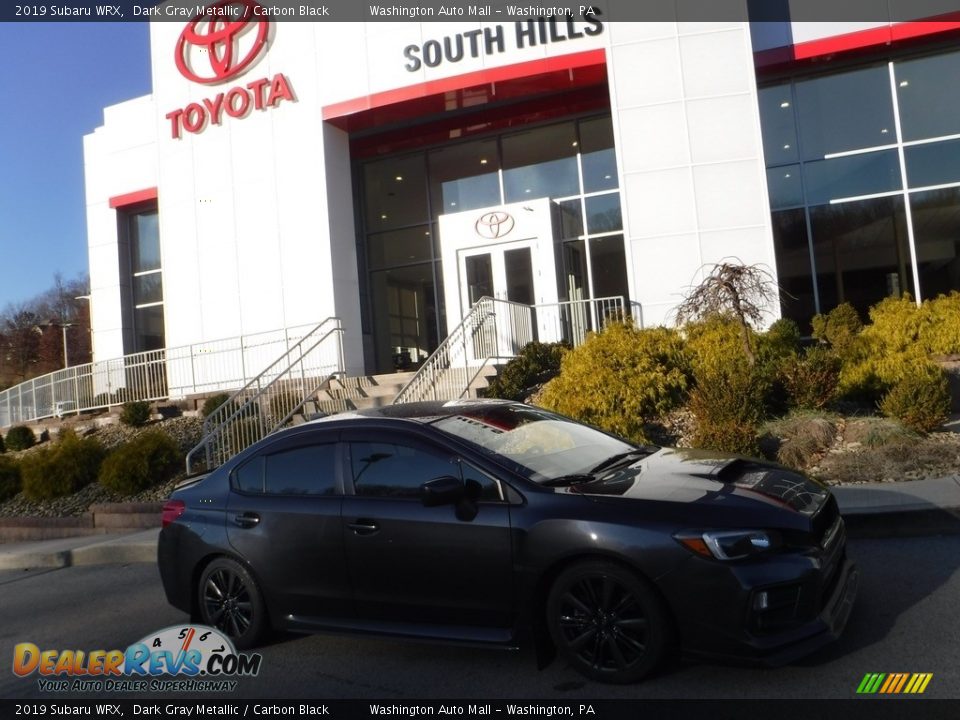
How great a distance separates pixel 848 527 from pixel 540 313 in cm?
944

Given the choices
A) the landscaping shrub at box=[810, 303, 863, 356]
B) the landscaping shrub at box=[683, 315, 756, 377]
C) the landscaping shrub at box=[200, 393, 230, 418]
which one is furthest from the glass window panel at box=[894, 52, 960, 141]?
the landscaping shrub at box=[200, 393, 230, 418]

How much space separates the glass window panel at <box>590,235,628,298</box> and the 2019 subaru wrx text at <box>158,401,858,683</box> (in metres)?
11.5

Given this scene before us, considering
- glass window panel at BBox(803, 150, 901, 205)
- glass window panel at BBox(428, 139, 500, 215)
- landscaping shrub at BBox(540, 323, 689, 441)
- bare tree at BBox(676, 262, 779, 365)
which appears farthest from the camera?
glass window panel at BBox(428, 139, 500, 215)

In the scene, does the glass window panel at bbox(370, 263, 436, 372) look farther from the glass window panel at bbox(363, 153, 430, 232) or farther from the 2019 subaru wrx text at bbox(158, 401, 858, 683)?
the 2019 subaru wrx text at bbox(158, 401, 858, 683)

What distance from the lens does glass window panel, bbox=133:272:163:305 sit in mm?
21750

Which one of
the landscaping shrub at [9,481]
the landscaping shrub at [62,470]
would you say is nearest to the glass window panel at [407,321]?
the landscaping shrub at [62,470]

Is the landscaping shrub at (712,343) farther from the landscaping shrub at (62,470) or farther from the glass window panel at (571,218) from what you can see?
the landscaping shrub at (62,470)

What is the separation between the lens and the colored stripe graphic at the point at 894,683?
148 inches

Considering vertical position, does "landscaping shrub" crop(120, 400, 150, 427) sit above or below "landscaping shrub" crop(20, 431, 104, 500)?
above

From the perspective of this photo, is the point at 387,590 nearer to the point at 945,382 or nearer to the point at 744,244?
the point at 945,382

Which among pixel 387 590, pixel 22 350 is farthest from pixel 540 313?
pixel 22 350

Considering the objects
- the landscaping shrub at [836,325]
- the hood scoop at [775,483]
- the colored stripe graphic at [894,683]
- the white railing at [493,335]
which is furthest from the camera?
the landscaping shrub at [836,325]

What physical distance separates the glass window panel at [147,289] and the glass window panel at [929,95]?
18.3 meters

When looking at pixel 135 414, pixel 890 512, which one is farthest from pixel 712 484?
pixel 135 414
